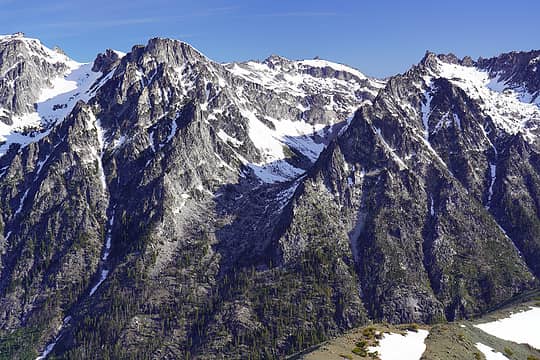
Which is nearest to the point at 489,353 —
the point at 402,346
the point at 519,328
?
the point at 402,346

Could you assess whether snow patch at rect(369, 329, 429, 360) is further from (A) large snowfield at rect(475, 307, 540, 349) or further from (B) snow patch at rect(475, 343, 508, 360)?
(A) large snowfield at rect(475, 307, 540, 349)

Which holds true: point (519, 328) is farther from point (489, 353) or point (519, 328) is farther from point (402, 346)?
point (402, 346)

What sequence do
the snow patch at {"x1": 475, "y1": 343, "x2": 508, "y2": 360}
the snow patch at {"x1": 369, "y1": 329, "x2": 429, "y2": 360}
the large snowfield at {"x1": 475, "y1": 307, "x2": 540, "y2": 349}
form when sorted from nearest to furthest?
1. the snow patch at {"x1": 369, "y1": 329, "x2": 429, "y2": 360}
2. the snow patch at {"x1": 475, "y1": 343, "x2": 508, "y2": 360}
3. the large snowfield at {"x1": 475, "y1": 307, "x2": 540, "y2": 349}

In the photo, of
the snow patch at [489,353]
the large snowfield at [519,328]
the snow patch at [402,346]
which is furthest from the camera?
the large snowfield at [519,328]

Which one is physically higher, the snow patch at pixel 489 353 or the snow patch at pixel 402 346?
the snow patch at pixel 402 346

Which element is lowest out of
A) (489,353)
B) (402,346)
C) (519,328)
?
(489,353)

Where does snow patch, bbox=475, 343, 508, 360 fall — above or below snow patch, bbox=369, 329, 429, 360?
below

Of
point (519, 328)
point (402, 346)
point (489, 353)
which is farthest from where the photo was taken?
point (519, 328)

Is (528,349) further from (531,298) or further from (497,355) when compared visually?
(531,298)

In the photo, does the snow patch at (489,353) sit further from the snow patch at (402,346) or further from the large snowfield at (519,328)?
the large snowfield at (519,328)

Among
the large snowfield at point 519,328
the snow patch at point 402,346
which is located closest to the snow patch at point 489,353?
the snow patch at point 402,346

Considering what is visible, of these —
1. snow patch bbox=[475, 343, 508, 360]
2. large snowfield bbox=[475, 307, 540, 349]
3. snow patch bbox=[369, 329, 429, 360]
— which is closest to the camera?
snow patch bbox=[369, 329, 429, 360]

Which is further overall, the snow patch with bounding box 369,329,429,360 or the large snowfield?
the large snowfield

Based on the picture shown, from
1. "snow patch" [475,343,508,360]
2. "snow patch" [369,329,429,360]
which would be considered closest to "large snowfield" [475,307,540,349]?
"snow patch" [475,343,508,360]
